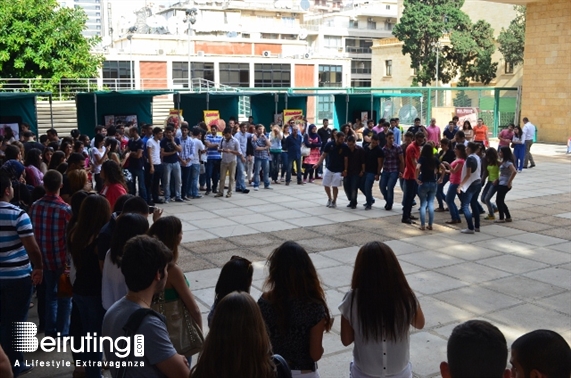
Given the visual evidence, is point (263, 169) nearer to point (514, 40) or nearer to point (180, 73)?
point (514, 40)

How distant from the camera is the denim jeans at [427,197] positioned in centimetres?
1136

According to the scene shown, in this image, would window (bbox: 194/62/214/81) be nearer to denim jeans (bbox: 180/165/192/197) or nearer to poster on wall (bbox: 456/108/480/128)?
poster on wall (bbox: 456/108/480/128)

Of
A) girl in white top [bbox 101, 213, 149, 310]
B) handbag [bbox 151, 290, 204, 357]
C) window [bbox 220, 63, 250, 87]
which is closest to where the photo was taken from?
handbag [bbox 151, 290, 204, 357]

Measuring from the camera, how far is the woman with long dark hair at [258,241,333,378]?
3635mm

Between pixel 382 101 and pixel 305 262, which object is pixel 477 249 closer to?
pixel 305 262

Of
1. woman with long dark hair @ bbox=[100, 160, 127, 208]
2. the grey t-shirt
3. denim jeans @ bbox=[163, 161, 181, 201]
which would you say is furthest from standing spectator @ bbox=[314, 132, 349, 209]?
the grey t-shirt

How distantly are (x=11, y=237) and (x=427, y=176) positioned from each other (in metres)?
8.00

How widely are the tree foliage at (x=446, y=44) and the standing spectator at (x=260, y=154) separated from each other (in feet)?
134

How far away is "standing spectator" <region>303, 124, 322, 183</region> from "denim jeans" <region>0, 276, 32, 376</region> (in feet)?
41.7

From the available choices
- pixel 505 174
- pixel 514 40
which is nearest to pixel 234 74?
pixel 514 40

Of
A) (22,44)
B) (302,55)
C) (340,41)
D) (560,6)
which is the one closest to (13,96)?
(22,44)

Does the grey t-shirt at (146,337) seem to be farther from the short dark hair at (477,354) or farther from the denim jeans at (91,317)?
the denim jeans at (91,317)

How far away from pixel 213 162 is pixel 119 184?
8334mm

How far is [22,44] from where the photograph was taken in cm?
3369
